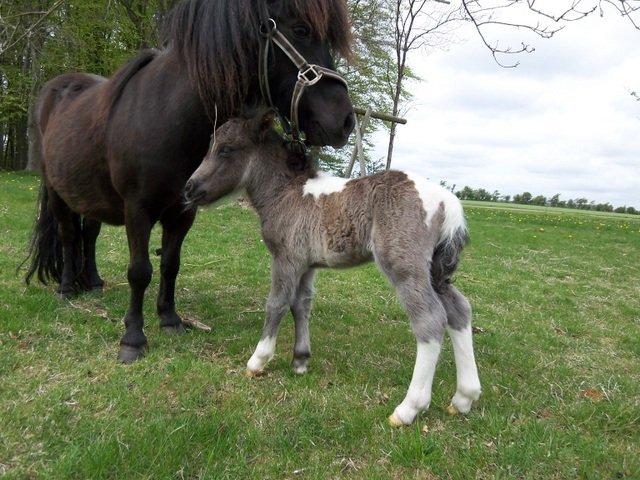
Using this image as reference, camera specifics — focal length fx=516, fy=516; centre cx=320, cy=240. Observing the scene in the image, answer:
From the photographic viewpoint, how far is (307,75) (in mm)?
3180

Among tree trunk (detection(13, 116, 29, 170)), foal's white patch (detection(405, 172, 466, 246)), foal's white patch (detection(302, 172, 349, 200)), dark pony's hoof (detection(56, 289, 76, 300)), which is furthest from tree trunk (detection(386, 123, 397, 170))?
tree trunk (detection(13, 116, 29, 170))

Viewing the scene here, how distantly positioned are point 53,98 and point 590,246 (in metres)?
12.9

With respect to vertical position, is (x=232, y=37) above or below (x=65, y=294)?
above

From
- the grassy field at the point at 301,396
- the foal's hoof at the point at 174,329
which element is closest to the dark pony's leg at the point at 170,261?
the foal's hoof at the point at 174,329

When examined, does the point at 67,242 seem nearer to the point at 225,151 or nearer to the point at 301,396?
the point at 225,151

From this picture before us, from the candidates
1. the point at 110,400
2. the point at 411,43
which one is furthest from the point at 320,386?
the point at 411,43

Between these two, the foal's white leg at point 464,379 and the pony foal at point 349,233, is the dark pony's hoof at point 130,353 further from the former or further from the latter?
the foal's white leg at point 464,379

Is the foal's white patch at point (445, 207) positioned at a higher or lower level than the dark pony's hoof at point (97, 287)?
higher

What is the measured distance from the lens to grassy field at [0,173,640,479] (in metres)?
2.49

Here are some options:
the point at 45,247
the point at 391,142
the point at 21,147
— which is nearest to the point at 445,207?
the point at 45,247

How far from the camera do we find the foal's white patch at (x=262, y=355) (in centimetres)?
350

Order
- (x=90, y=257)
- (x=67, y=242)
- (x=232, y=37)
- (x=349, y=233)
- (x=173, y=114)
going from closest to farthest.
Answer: (x=349, y=233), (x=232, y=37), (x=173, y=114), (x=67, y=242), (x=90, y=257)

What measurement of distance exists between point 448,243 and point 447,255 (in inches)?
3.3

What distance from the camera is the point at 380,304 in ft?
19.7
